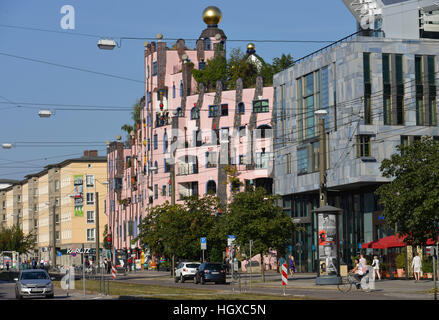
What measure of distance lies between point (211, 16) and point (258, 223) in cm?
5896

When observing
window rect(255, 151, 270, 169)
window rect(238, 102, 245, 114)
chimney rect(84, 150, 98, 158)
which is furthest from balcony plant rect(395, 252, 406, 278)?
chimney rect(84, 150, 98, 158)

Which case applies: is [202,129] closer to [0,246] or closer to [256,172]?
[256,172]

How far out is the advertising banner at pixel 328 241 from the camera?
149 ft

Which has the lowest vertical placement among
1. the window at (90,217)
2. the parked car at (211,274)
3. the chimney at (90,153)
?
the parked car at (211,274)

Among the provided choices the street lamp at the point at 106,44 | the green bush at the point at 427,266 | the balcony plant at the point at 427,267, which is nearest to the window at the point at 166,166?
the balcony plant at the point at 427,267

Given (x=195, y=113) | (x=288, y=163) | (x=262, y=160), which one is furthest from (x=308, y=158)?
(x=195, y=113)

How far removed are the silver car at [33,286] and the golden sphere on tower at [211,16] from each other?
75689mm

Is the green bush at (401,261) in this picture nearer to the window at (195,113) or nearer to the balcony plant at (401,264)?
the balcony plant at (401,264)

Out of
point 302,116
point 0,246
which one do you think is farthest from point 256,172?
point 0,246

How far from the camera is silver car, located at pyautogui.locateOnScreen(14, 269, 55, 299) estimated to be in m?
39.3

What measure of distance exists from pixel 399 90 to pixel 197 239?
64.4 ft

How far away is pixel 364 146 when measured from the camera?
63.0 metres

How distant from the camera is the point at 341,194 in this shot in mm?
69000

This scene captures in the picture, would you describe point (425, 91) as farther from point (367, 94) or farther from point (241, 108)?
point (241, 108)
